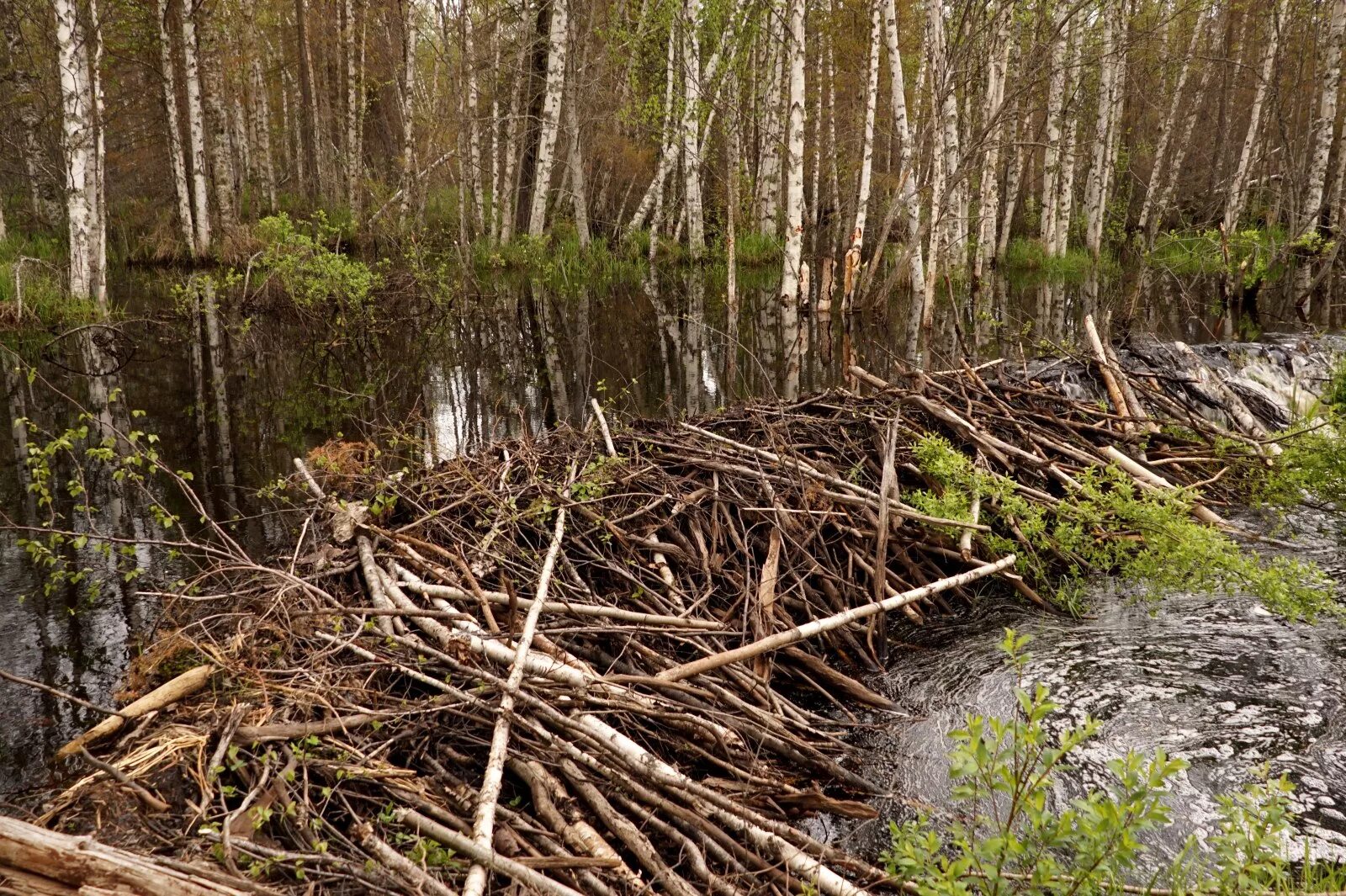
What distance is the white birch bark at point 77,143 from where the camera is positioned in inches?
468

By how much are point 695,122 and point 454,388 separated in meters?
10.3

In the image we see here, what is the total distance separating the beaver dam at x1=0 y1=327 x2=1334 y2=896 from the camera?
286 cm

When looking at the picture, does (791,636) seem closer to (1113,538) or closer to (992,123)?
(1113,538)

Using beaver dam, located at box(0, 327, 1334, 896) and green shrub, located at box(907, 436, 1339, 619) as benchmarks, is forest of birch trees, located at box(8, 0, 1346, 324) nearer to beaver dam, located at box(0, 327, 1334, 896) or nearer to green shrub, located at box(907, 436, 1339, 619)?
beaver dam, located at box(0, 327, 1334, 896)

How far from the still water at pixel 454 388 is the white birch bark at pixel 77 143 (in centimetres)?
107

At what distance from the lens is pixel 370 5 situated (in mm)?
23703

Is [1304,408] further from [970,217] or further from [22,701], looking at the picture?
[970,217]

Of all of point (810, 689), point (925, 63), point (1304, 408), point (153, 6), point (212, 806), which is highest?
point (153, 6)

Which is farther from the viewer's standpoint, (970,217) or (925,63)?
(970,217)

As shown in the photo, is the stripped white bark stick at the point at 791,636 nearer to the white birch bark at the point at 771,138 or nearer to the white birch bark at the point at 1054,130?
the white birch bark at the point at 1054,130

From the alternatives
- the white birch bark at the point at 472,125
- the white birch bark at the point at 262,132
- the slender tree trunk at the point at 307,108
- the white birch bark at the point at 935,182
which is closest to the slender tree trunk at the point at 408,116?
the white birch bark at the point at 472,125

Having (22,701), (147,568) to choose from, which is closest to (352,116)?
(147,568)

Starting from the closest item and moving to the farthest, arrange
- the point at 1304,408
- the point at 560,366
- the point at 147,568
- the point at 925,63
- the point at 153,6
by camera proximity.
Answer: the point at 147,568, the point at 1304,408, the point at 560,366, the point at 925,63, the point at 153,6

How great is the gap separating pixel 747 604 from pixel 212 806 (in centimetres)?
241
